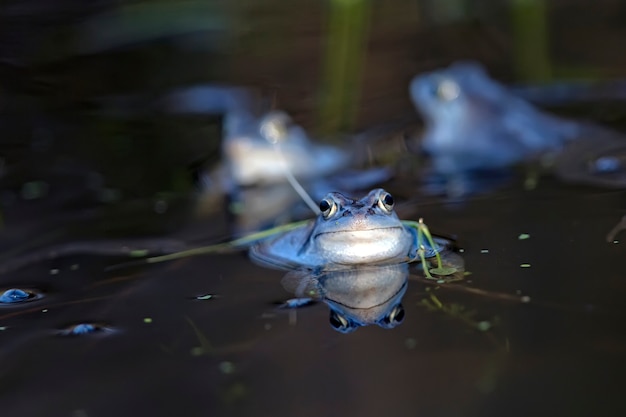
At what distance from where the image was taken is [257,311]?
1.79m

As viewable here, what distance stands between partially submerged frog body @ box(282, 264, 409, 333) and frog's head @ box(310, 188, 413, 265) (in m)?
0.04

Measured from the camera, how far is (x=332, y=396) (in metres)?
1.42

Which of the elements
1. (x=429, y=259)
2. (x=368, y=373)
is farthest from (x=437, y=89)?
(x=368, y=373)

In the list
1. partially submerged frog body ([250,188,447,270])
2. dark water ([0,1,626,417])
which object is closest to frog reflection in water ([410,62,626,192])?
dark water ([0,1,626,417])

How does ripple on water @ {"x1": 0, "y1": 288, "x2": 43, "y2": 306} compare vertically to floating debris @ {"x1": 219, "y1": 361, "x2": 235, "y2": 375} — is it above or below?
above

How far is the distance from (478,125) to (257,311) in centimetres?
201

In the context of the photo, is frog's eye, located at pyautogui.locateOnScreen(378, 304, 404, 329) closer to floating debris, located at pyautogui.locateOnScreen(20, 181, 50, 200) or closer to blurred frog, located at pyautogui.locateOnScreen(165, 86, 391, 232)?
blurred frog, located at pyautogui.locateOnScreen(165, 86, 391, 232)

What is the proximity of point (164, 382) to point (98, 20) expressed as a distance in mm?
3338

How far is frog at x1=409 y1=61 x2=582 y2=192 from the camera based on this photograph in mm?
3281

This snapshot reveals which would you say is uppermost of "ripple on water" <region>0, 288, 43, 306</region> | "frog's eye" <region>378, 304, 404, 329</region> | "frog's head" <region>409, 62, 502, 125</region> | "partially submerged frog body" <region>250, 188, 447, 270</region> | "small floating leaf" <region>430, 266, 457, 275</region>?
"frog's head" <region>409, 62, 502, 125</region>

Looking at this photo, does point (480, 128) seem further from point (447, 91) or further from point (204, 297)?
point (204, 297)

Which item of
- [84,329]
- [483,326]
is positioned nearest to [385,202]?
[483,326]

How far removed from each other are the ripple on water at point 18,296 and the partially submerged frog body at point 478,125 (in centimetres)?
164

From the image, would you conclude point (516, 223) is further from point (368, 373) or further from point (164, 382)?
point (164, 382)
